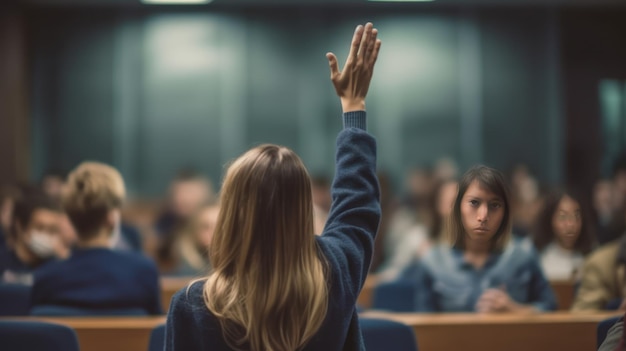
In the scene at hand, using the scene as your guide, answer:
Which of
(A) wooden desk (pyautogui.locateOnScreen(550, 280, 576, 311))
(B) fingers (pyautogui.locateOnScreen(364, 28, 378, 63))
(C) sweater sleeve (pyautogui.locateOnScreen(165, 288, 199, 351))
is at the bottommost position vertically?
(A) wooden desk (pyautogui.locateOnScreen(550, 280, 576, 311))

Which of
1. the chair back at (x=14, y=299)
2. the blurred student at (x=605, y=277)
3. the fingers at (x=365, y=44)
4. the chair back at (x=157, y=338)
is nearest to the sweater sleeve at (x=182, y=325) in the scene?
the fingers at (x=365, y=44)

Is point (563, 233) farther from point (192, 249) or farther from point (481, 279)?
point (192, 249)

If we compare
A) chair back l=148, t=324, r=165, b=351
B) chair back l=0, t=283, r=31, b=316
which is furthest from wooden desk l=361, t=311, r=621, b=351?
chair back l=0, t=283, r=31, b=316

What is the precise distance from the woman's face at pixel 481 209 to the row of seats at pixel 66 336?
0.83 m

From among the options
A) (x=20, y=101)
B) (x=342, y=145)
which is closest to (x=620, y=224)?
(x=342, y=145)

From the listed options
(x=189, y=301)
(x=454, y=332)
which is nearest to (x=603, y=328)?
(x=454, y=332)

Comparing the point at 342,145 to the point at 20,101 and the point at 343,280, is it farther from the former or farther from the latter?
the point at 20,101

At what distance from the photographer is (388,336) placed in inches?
102

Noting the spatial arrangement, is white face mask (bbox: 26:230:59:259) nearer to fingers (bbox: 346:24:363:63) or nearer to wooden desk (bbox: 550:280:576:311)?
wooden desk (bbox: 550:280:576:311)

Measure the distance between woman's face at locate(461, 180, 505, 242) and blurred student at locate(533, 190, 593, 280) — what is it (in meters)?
0.44

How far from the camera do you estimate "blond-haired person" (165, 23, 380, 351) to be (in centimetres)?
171

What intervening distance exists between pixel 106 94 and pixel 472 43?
5.02m

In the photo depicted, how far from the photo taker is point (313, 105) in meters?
11.2

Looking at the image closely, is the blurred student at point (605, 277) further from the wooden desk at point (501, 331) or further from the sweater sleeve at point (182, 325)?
the sweater sleeve at point (182, 325)
